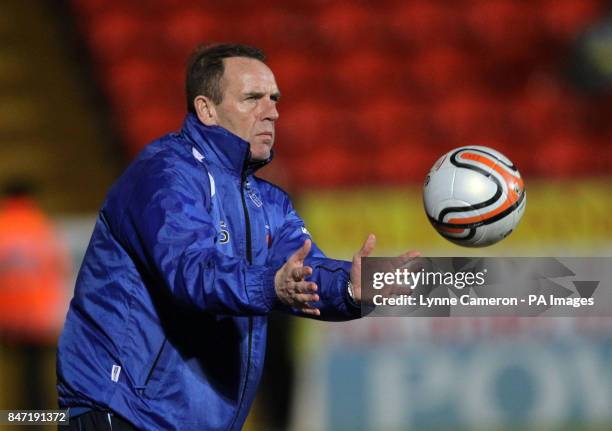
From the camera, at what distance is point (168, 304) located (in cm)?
284

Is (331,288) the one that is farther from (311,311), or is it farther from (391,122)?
(391,122)

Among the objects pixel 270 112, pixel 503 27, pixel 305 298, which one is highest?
pixel 503 27

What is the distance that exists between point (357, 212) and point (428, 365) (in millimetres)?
975

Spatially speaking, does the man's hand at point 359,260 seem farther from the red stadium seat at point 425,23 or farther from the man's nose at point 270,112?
the red stadium seat at point 425,23

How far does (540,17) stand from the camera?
8.65 meters

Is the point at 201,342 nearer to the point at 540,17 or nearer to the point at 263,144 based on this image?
the point at 263,144

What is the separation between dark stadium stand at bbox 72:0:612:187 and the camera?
26.0ft

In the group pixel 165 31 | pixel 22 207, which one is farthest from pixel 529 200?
pixel 165 31

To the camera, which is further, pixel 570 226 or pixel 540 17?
pixel 540 17

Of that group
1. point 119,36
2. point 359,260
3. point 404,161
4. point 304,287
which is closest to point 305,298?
point 304,287

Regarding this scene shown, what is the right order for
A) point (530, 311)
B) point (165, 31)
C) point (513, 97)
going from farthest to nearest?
point (165, 31) → point (513, 97) → point (530, 311)

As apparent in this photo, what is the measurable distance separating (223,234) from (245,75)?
0.53 meters

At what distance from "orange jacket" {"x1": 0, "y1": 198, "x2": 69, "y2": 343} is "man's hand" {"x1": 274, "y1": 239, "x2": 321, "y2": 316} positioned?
405cm

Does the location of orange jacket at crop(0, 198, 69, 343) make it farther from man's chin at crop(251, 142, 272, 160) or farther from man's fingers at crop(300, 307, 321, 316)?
man's fingers at crop(300, 307, 321, 316)
